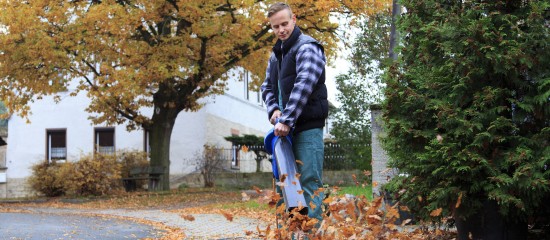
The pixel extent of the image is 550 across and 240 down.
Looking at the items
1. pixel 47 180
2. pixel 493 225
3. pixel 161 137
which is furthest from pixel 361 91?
pixel 493 225

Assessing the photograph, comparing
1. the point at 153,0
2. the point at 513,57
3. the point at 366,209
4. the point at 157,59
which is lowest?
the point at 366,209

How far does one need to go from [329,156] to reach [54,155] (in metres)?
12.3

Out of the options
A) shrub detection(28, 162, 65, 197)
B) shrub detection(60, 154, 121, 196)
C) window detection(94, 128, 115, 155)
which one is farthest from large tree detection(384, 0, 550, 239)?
window detection(94, 128, 115, 155)

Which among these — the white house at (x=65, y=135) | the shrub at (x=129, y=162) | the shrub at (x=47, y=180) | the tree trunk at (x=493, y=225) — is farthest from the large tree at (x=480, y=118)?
the white house at (x=65, y=135)

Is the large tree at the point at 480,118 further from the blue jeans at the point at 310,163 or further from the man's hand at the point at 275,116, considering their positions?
the man's hand at the point at 275,116

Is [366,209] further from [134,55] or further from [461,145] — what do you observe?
[134,55]

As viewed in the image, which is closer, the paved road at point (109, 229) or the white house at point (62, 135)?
the paved road at point (109, 229)

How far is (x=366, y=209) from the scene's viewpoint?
5.80m

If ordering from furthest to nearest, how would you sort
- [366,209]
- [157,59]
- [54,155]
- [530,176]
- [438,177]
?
[54,155] < [157,59] < [438,177] < [530,176] < [366,209]

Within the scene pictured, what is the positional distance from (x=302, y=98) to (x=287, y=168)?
51 centimetres

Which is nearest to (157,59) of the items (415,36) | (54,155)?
(54,155)

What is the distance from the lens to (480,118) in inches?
256

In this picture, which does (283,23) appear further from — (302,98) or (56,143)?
(56,143)

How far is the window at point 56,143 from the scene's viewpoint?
34.9 metres
